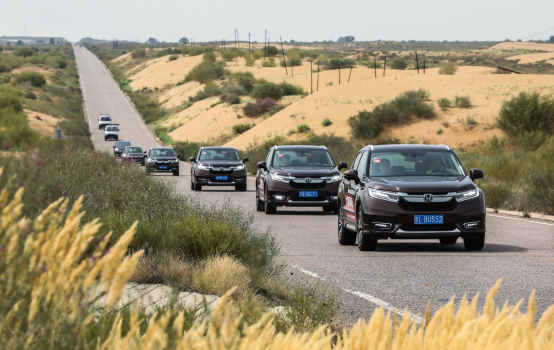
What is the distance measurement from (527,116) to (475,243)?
39.1 metres

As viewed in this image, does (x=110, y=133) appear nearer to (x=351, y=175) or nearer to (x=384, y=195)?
(x=351, y=175)

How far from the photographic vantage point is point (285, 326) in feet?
22.5

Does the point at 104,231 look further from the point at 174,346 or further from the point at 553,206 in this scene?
the point at 553,206

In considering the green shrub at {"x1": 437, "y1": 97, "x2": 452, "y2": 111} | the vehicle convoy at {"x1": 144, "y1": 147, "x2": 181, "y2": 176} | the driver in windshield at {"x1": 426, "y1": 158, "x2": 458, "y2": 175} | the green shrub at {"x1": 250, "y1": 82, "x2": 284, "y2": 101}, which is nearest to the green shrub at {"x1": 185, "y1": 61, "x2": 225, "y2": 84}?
the green shrub at {"x1": 250, "y1": 82, "x2": 284, "y2": 101}

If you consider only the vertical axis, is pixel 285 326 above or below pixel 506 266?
above

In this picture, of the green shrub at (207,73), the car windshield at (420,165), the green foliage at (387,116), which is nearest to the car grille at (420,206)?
the car windshield at (420,165)

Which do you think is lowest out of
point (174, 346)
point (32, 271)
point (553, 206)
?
point (553, 206)

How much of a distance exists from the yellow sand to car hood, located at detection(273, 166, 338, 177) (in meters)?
61.7

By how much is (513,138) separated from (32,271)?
49.6 metres

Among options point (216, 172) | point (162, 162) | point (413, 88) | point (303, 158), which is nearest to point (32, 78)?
point (413, 88)

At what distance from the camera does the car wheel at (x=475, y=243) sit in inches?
553

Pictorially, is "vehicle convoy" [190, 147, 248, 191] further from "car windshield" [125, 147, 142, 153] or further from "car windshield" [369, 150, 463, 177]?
"car windshield" [125, 147, 142, 153]

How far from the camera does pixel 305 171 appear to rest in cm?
2147

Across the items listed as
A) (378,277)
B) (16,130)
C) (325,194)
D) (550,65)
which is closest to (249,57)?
(550,65)
